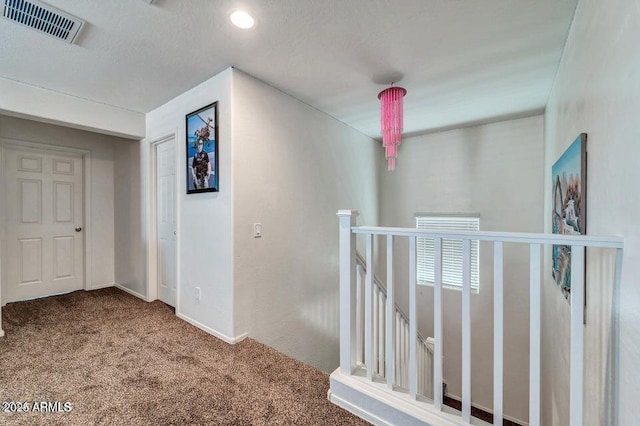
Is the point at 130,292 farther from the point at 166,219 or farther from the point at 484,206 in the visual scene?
the point at 484,206

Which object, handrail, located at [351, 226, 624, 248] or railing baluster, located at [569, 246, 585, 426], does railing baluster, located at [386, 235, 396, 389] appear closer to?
handrail, located at [351, 226, 624, 248]

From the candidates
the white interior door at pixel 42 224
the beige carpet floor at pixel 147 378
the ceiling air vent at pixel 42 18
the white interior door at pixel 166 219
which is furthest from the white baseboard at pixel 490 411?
the ceiling air vent at pixel 42 18

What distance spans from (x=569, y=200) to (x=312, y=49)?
1.91 meters

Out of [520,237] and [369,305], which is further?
[369,305]

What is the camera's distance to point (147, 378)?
1790 mm

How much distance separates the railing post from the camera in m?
1.60

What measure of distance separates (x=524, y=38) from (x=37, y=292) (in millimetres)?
5319

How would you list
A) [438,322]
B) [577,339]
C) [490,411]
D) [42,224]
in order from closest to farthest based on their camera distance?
1. [577,339]
2. [438,322]
3. [42,224]
4. [490,411]

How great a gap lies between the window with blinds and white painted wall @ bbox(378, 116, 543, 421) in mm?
85

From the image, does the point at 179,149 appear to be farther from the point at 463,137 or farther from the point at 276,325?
the point at 463,137

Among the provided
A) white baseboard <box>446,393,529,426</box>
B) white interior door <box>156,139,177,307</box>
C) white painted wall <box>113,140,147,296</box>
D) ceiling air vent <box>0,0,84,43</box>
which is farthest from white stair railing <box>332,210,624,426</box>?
white baseboard <box>446,393,529,426</box>

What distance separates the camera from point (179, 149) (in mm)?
2732

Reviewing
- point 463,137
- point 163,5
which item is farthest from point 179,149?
point 463,137

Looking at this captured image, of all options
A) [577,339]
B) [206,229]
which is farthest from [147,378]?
[577,339]
